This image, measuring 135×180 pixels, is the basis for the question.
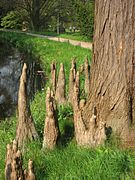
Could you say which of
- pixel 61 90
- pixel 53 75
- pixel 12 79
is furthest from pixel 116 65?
pixel 12 79

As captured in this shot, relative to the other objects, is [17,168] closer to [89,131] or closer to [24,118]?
[89,131]

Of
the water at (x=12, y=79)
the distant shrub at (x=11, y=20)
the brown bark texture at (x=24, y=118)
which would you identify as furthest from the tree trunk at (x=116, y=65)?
the distant shrub at (x=11, y=20)

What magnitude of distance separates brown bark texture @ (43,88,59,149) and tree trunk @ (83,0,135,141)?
0.54 metres

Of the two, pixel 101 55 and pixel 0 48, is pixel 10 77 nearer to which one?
pixel 0 48

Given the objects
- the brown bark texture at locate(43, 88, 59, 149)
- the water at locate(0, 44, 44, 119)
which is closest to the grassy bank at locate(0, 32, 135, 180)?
the brown bark texture at locate(43, 88, 59, 149)

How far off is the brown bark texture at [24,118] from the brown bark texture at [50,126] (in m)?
0.42

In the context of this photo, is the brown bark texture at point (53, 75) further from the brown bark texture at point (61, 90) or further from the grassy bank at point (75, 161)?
the grassy bank at point (75, 161)

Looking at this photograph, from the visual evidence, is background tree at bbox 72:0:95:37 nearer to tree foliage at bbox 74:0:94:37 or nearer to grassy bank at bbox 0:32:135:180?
tree foliage at bbox 74:0:94:37

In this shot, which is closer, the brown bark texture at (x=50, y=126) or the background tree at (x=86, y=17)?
the brown bark texture at (x=50, y=126)

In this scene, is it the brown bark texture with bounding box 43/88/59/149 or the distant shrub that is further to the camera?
the distant shrub

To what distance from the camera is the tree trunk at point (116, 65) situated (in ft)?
16.2

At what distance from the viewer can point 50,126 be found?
5340mm

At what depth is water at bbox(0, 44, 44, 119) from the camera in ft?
41.6

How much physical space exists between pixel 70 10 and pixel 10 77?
2541 centimetres
